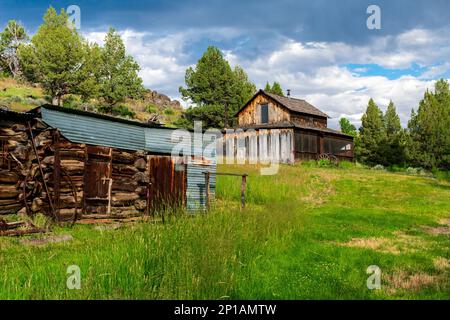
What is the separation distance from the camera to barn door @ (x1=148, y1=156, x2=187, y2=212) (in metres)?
16.1

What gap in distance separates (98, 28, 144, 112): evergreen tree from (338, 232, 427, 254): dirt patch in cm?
4228

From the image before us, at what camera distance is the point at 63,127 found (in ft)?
45.4

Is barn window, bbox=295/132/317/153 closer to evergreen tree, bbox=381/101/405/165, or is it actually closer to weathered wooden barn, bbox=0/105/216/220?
evergreen tree, bbox=381/101/405/165

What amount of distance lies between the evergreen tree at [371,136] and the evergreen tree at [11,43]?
171 feet

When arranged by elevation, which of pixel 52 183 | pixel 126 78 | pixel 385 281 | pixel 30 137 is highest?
pixel 126 78

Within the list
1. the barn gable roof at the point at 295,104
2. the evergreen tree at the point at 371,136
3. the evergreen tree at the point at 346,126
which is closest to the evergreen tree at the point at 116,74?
the barn gable roof at the point at 295,104

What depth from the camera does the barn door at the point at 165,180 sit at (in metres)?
16.1

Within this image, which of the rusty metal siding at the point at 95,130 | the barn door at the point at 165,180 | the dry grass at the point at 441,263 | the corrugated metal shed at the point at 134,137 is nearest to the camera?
the dry grass at the point at 441,263

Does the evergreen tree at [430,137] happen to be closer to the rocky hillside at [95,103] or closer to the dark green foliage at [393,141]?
the dark green foliage at [393,141]

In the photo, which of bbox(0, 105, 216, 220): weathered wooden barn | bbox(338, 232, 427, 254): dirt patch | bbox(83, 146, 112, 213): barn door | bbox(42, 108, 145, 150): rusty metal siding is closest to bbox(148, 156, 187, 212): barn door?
bbox(0, 105, 216, 220): weathered wooden barn

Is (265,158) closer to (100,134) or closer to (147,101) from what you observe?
(100,134)

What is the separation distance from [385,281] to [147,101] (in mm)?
74996
